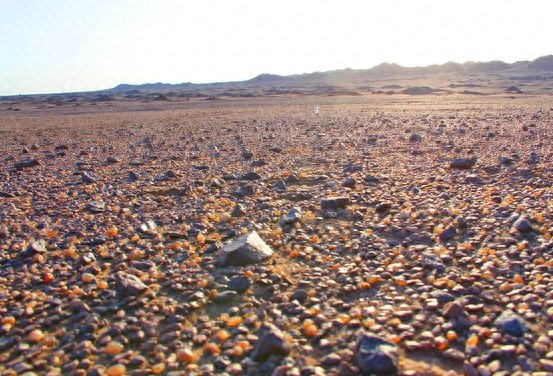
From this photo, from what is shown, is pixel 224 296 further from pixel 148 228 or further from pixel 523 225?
pixel 523 225

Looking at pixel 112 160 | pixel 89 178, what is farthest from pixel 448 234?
pixel 112 160

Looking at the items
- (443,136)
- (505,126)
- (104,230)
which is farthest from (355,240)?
(505,126)

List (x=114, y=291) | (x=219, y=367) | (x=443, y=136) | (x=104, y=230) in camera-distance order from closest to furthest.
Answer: (x=219, y=367) < (x=114, y=291) < (x=104, y=230) < (x=443, y=136)

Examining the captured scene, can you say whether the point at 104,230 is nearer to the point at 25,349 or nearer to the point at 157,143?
the point at 25,349

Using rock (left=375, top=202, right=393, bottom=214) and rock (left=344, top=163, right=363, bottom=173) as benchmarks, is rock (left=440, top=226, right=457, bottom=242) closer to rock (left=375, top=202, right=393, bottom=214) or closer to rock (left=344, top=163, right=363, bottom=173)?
rock (left=375, top=202, right=393, bottom=214)

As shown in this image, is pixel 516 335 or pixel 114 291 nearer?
pixel 516 335

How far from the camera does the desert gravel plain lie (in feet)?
8.18

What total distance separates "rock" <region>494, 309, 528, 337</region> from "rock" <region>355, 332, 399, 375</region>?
69 cm

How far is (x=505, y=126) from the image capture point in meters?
12.3

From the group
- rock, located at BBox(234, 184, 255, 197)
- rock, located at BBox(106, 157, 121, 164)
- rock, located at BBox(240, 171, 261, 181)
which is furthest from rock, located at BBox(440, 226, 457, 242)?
rock, located at BBox(106, 157, 121, 164)

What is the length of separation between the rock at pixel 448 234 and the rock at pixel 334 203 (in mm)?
1294

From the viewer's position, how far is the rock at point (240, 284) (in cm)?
329

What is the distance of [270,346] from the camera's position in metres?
2.47

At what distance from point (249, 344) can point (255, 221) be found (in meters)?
2.32
